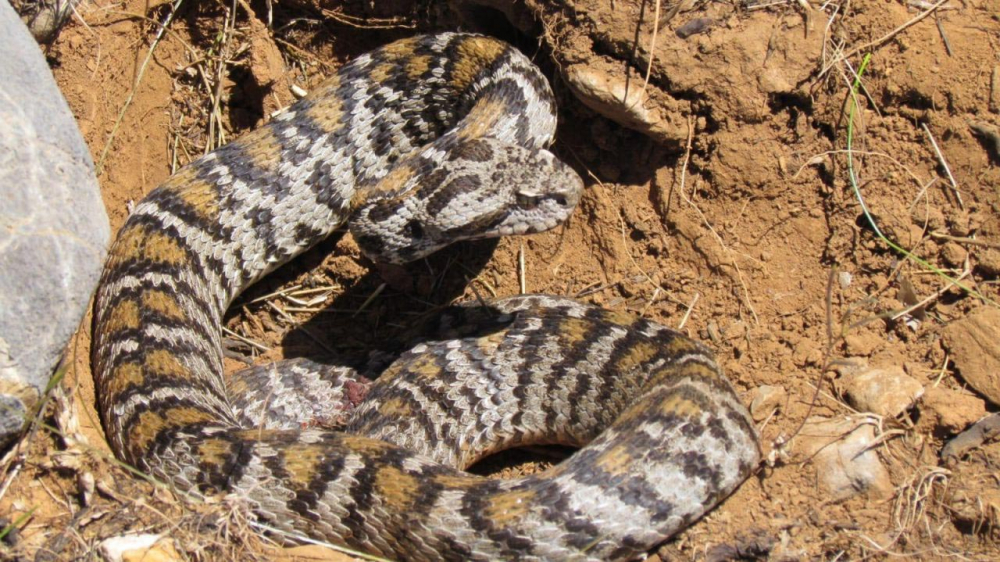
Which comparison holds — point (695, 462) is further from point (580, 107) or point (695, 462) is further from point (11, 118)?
point (11, 118)

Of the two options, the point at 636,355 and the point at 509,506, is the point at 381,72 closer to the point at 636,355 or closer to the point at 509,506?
the point at 636,355

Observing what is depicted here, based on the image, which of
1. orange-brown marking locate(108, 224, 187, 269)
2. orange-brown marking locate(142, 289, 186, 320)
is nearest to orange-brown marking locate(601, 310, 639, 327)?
orange-brown marking locate(142, 289, 186, 320)

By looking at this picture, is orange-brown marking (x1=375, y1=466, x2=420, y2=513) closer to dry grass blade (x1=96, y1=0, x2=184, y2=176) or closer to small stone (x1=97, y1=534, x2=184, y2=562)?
small stone (x1=97, y1=534, x2=184, y2=562)

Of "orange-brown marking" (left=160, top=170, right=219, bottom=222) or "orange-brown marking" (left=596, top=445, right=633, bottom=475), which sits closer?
"orange-brown marking" (left=596, top=445, right=633, bottom=475)

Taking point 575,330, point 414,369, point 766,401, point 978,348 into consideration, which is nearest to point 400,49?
point 414,369

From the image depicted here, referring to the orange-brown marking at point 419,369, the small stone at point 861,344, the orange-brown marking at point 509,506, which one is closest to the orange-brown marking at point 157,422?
the orange-brown marking at point 419,369
